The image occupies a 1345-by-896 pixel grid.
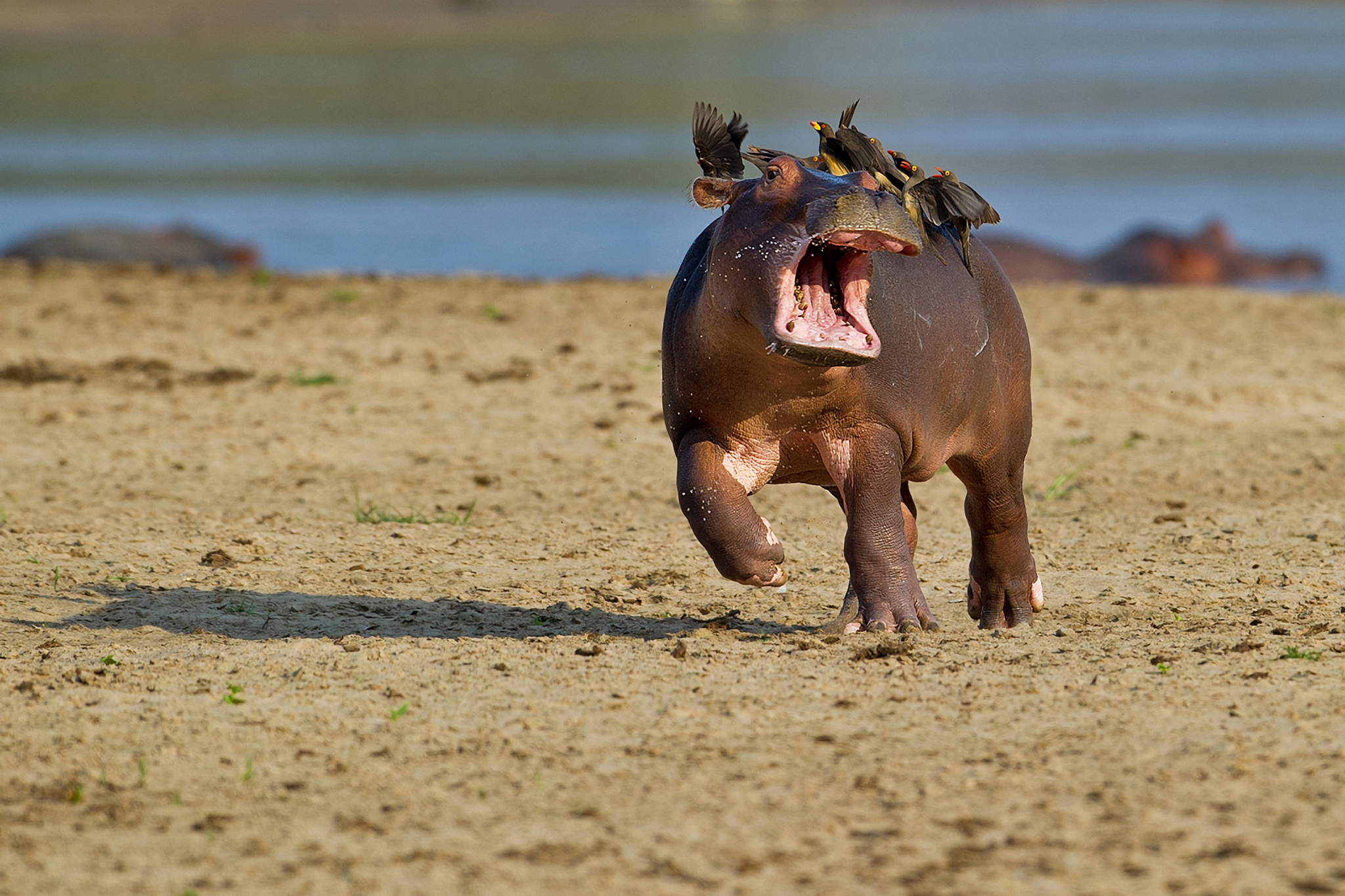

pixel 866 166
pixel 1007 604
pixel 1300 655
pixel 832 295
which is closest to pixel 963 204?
pixel 866 166

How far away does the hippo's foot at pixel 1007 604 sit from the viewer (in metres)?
5.24

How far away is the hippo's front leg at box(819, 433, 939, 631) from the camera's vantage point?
4547 mm

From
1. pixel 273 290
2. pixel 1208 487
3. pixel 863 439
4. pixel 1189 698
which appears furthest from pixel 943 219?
pixel 273 290

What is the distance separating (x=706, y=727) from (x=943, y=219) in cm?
163

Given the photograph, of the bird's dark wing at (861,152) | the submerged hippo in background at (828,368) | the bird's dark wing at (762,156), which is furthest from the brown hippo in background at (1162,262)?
the bird's dark wing at (762,156)

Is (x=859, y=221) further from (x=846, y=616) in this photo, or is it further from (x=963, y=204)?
(x=846, y=616)

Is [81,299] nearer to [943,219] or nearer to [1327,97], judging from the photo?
[943,219]

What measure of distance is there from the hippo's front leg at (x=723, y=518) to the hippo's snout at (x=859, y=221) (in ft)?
2.40

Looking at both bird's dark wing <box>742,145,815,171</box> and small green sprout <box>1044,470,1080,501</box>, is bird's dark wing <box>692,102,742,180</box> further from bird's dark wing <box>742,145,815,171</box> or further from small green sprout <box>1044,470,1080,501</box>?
small green sprout <box>1044,470,1080,501</box>

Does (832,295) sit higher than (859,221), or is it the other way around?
(859,221)

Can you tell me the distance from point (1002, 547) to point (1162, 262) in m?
11.0

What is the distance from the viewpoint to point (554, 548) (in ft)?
20.1

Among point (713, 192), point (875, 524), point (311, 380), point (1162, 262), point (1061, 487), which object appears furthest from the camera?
point (1162, 262)

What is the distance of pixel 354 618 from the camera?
5.11m
